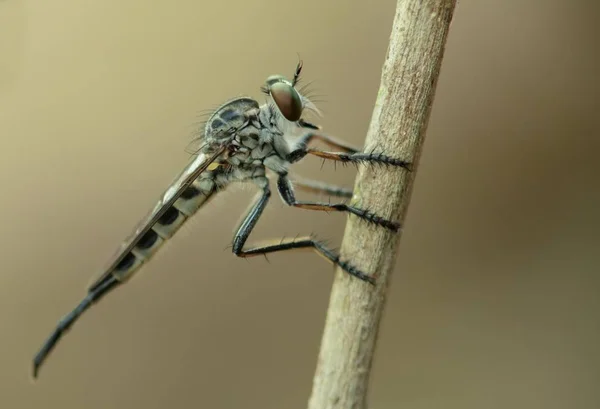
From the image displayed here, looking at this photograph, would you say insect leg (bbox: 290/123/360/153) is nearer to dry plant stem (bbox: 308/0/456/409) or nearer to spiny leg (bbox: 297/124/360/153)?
spiny leg (bbox: 297/124/360/153)

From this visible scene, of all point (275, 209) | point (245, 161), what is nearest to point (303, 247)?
point (245, 161)

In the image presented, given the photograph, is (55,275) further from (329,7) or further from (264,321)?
(329,7)

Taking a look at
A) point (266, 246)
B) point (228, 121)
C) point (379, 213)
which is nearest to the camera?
point (379, 213)

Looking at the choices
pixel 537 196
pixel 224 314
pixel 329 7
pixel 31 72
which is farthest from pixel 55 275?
pixel 537 196

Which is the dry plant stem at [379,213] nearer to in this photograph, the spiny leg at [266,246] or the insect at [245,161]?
the spiny leg at [266,246]

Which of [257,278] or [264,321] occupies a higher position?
[257,278]

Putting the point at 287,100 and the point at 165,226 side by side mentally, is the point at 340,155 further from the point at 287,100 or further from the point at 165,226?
the point at 165,226
